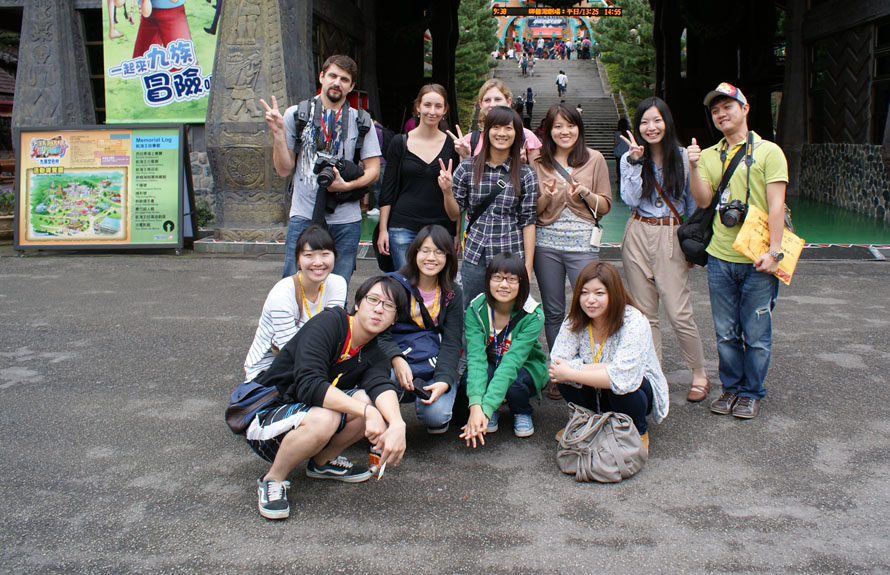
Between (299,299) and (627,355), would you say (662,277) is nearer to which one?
→ (627,355)

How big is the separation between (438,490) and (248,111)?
772 centimetres

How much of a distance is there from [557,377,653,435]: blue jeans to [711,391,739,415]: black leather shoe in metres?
0.62

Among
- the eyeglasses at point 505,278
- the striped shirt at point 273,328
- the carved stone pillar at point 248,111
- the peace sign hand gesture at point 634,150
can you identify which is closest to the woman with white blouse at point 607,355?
the eyeglasses at point 505,278

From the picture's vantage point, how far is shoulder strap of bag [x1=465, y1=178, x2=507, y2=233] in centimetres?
414

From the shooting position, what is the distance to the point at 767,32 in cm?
2078

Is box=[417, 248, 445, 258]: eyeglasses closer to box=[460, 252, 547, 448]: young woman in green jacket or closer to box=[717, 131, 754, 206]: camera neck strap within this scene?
box=[460, 252, 547, 448]: young woman in green jacket

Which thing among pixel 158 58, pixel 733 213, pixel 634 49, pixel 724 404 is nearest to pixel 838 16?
pixel 158 58

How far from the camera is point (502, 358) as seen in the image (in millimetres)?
3762

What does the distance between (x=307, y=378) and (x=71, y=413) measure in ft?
6.30

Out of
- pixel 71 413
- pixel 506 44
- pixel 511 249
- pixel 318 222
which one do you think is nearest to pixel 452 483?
pixel 511 249

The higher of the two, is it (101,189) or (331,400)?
(101,189)

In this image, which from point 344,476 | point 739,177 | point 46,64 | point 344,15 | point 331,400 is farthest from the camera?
point 344,15

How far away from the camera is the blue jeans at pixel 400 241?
14.7ft

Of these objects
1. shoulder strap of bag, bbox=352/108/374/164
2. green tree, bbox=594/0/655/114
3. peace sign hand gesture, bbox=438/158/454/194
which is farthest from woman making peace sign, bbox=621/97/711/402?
green tree, bbox=594/0/655/114
